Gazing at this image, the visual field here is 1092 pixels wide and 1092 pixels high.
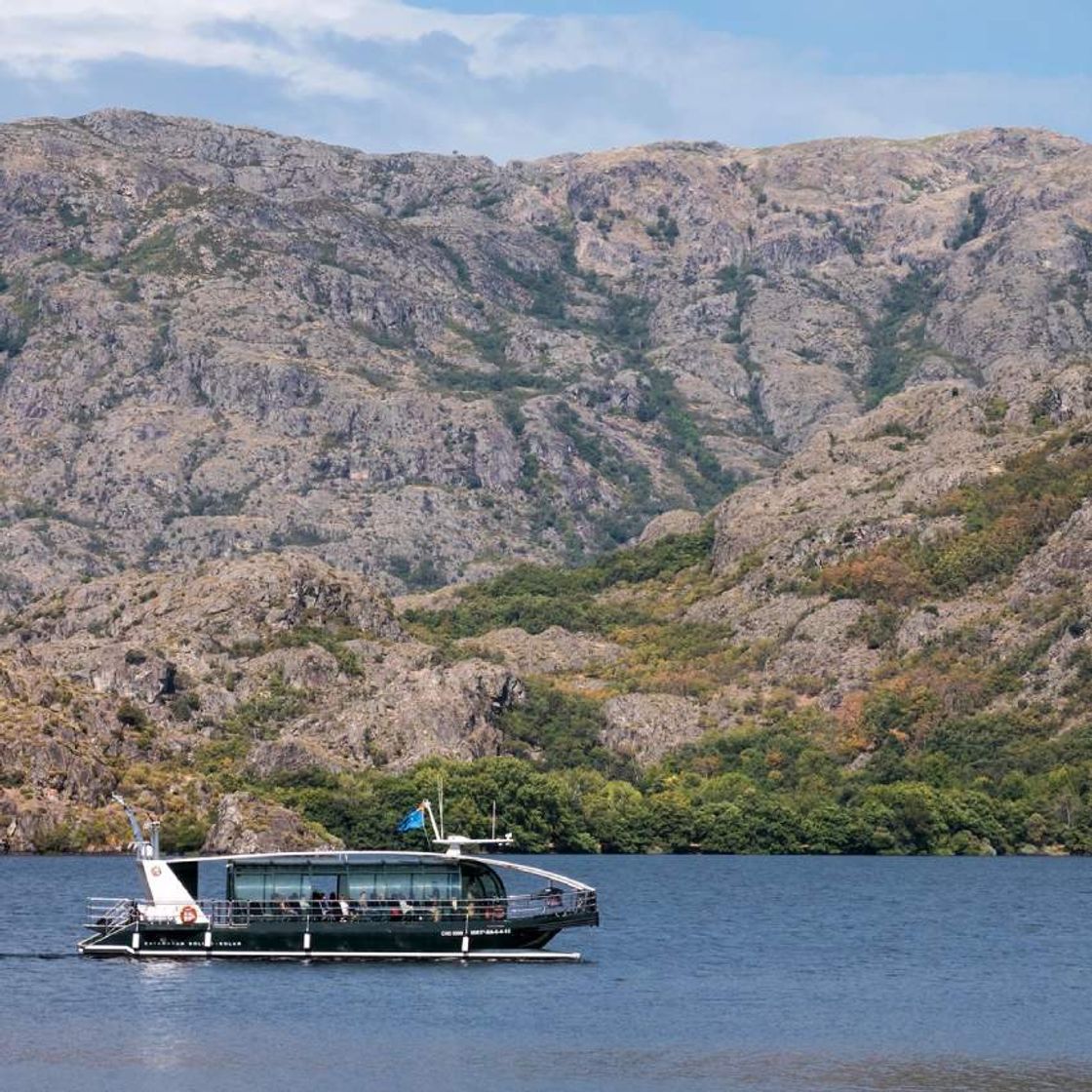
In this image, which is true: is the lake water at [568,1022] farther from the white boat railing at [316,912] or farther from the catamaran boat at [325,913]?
the white boat railing at [316,912]

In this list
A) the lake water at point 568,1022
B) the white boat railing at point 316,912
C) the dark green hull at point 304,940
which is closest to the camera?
the lake water at point 568,1022

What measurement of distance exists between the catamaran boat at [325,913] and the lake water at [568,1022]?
136 centimetres

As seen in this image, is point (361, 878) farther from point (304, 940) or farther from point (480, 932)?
point (480, 932)

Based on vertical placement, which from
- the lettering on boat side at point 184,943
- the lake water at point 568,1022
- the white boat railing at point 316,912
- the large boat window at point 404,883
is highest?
the large boat window at point 404,883

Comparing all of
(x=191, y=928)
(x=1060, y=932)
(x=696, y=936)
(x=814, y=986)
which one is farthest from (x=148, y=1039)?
(x=1060, y=932)

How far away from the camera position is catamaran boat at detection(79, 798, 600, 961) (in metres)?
140

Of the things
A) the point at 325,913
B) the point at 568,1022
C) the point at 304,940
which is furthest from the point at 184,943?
the point at 568,1022

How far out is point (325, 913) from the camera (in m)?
141

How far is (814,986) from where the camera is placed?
142 meters

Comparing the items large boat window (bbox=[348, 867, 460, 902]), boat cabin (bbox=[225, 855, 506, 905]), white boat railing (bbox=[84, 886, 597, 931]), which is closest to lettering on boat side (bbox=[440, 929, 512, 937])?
white boat railing (bbox=[84, 886, 597, 931])

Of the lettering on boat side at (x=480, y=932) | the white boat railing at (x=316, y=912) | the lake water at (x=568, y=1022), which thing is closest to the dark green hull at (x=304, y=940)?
the lettering on boat side at (x=480, y=932)

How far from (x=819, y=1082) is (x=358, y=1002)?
28878mm

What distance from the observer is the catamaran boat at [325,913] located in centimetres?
14050

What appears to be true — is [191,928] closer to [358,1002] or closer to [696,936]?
[358,1002]
